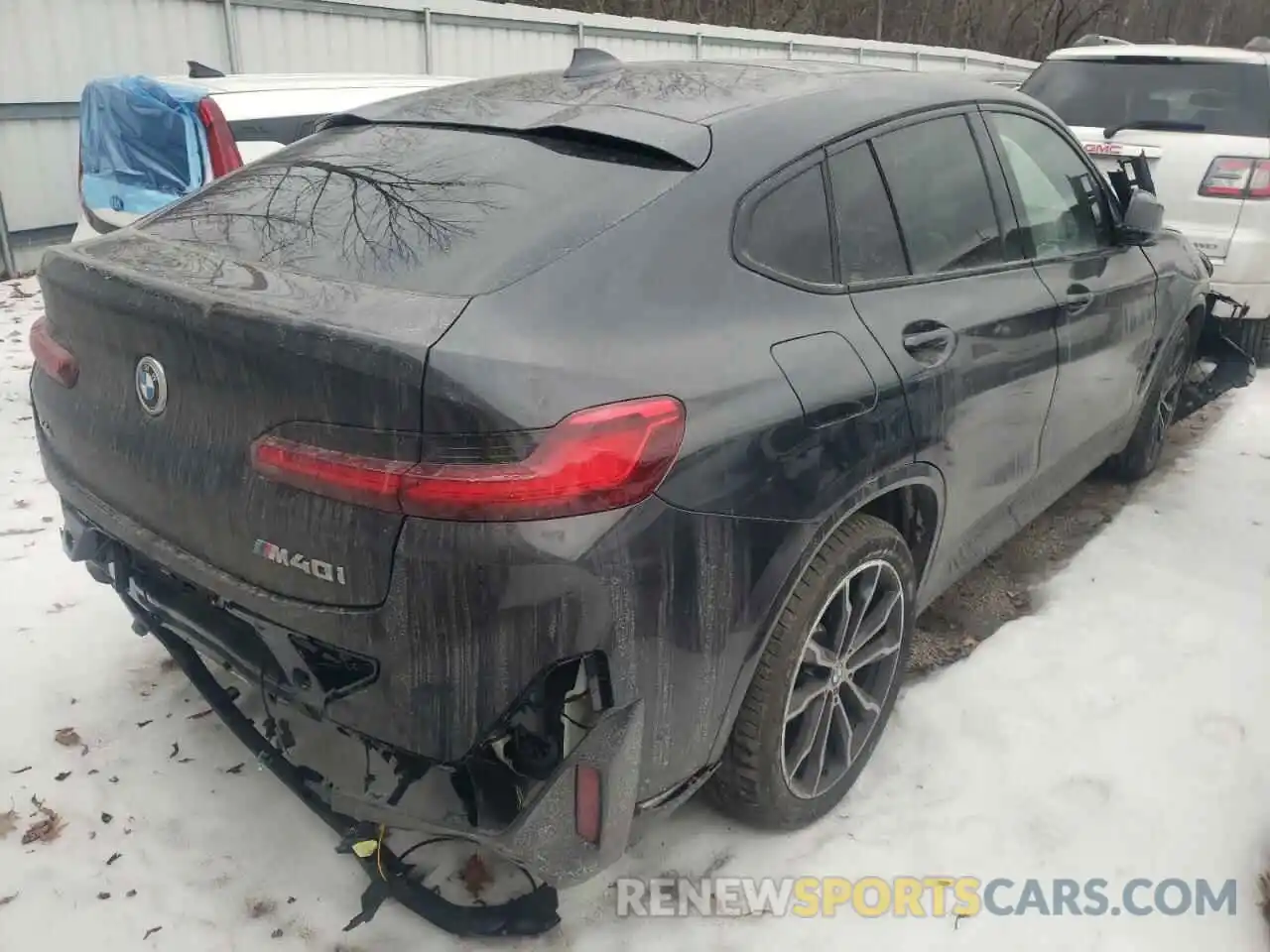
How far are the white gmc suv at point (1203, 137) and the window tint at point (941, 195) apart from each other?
3452 millimetres

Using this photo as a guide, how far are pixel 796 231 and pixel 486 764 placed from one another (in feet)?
4.35

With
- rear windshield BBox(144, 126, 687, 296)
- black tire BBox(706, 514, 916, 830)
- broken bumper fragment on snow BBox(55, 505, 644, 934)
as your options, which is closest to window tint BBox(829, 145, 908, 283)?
rear windshield BBox(144, 126, 687, 296)

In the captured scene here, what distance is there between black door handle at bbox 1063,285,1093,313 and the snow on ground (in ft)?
3.49

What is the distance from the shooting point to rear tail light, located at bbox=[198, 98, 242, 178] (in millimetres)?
5117

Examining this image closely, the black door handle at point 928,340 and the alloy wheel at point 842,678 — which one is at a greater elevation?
the black door handle at point 928,340

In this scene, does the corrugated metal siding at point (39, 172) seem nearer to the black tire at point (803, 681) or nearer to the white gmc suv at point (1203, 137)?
the white gmc suv at point (1203, 137)

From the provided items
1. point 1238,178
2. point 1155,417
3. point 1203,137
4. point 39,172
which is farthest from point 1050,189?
point 39,172

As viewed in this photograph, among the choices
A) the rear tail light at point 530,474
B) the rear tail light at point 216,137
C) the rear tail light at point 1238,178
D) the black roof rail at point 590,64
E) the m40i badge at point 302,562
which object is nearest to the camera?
the rear tail light at point 530,474

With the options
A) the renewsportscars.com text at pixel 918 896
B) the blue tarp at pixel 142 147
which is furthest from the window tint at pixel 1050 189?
the blue tarp at pixel 142 147

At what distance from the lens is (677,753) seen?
1.98m

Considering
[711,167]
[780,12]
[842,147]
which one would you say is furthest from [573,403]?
[780,12]

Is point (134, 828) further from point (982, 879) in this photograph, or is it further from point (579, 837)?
point (982, 879)

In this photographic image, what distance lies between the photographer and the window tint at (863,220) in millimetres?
2383

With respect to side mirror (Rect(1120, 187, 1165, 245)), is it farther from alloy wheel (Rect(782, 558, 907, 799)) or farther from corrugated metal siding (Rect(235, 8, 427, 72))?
corrugated metal siding (Rect(235, 8, 427, 72))
